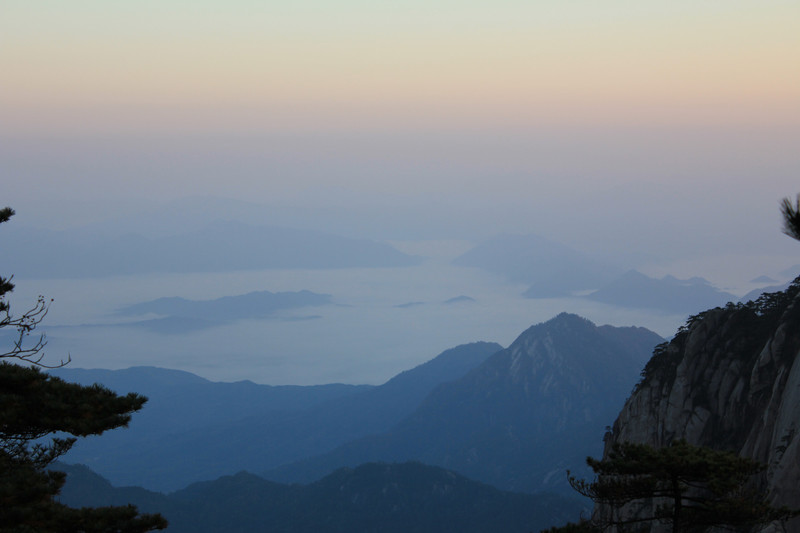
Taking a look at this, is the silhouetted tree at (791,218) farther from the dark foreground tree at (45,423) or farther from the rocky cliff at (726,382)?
the rocky cliff at (726,382)

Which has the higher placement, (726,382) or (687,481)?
(726,382)

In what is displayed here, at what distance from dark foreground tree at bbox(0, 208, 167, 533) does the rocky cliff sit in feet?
142

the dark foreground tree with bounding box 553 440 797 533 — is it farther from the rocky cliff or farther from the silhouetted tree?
the rocky cliff

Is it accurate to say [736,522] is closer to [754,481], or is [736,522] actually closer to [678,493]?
[678,493]

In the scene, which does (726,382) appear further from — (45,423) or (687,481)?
(45,423)

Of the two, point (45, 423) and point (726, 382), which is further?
point (726, 382)

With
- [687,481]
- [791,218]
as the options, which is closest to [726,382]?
[687,481]

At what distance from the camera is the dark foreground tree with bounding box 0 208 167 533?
763 inches

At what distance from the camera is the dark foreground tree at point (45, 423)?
19375mm

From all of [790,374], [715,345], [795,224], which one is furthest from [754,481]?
[795,224]

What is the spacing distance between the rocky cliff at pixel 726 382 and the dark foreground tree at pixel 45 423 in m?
43.2

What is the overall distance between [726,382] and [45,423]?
5739cm

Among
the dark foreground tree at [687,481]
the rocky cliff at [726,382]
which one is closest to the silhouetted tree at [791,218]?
the dark foreground tree at [687,481]

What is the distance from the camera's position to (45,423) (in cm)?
2019
